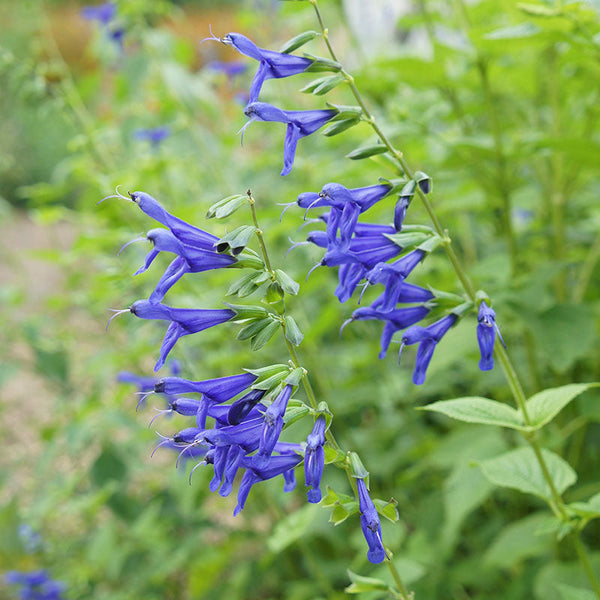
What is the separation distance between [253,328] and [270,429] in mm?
187

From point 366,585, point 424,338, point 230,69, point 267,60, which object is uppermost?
point 267,60

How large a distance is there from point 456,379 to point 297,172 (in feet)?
4.57

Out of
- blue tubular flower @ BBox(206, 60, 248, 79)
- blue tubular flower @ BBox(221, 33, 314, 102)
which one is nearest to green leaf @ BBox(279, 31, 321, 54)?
blue tubular flower @ BBox(221, 33, 314, 102)

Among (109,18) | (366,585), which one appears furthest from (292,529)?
(109,18)

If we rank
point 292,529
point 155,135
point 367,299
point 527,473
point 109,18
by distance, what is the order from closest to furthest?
point 527,473
point 292,529
point 367,299
point 155,135
point 109,18

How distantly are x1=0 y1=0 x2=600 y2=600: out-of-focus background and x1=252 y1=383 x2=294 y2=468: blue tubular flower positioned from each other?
0.97 meters

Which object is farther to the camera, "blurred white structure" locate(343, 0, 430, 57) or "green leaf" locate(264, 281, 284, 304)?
"blurred white structure" locate(343, 0, 430, 57)

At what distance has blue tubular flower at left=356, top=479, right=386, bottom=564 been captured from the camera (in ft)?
3.69

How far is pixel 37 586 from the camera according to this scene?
3.90m

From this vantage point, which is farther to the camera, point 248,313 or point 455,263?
point 455,263

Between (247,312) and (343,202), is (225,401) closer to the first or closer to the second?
(247,312)

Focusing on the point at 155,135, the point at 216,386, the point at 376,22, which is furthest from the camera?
the point at 376,22

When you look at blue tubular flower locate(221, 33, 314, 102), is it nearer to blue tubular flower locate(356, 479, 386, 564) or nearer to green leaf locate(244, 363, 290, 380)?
green leaf locate(244, 363, 290, 380)

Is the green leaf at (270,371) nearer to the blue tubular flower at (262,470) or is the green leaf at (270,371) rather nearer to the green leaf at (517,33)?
the blue tubular flower at (262,470)
